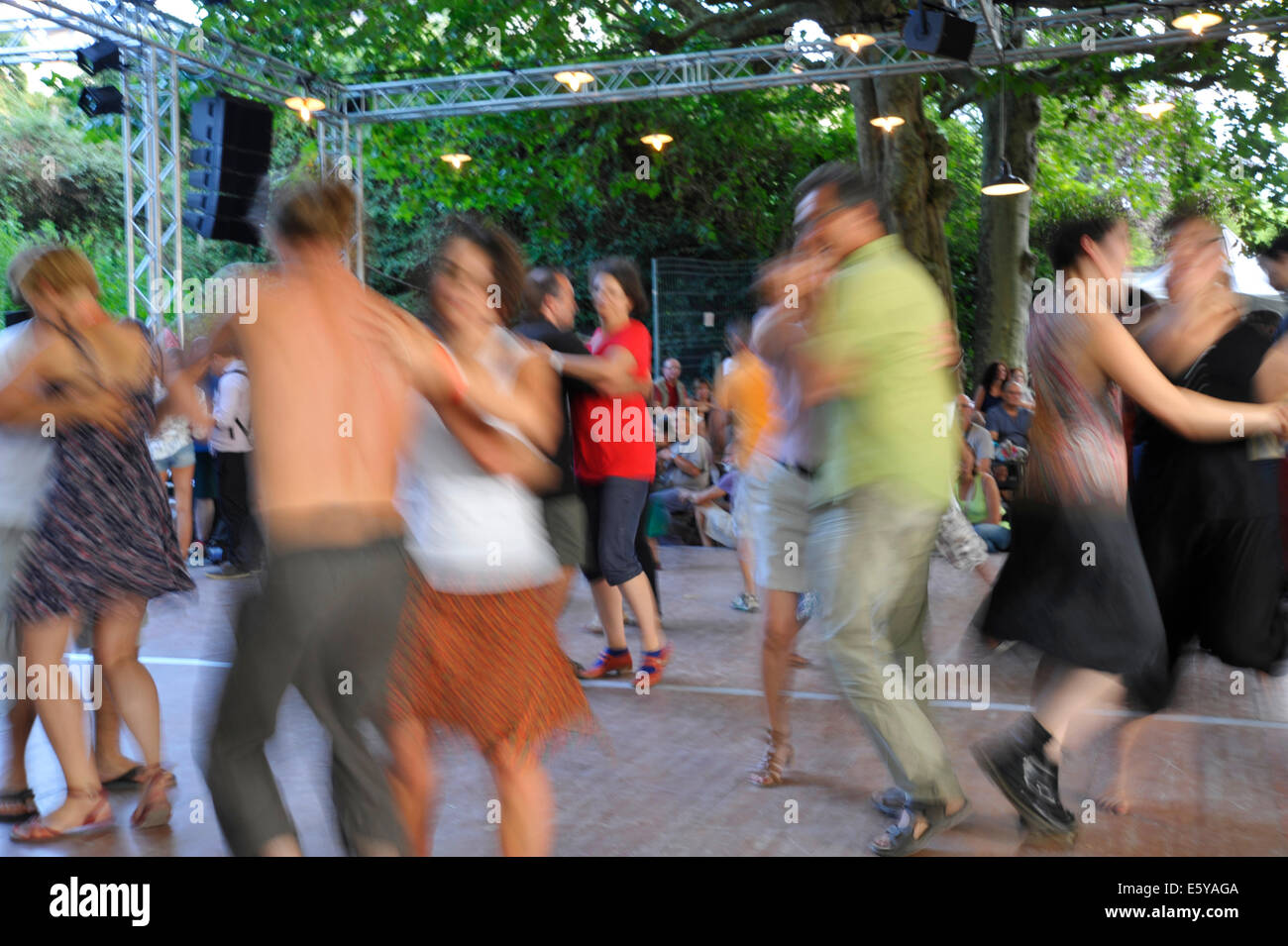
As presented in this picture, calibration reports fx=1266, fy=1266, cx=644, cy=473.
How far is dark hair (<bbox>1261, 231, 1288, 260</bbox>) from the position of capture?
4.90 metres

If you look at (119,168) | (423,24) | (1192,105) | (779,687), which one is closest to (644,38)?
(423,24)

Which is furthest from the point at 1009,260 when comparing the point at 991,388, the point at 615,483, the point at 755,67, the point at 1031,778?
the point at 1031,778

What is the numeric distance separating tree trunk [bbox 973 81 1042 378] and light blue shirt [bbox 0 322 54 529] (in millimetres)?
13854

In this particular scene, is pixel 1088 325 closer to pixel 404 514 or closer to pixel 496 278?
pixel 496 278

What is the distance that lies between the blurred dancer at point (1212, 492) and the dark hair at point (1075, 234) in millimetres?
381

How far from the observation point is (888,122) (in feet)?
43.2

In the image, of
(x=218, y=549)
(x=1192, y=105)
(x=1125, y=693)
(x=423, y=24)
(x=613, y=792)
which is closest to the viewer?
(x=1125, y=693)

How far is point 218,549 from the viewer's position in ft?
31.7

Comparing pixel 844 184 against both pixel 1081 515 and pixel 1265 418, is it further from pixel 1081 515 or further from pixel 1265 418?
pixel 1265 418

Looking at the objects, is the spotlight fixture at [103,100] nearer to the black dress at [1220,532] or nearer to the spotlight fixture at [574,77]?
the spotlight fixture at [574,77]

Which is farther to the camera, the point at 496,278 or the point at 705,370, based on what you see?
the point at 705,370

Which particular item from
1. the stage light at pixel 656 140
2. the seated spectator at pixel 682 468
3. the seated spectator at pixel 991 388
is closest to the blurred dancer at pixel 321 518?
the seated spectator at pixel 682 468

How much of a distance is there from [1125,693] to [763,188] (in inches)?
682

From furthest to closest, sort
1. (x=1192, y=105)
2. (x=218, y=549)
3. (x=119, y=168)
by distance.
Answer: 1. (x=119, y=168)
2. (x=1192, y=105)
3. (x=218, y=549)
